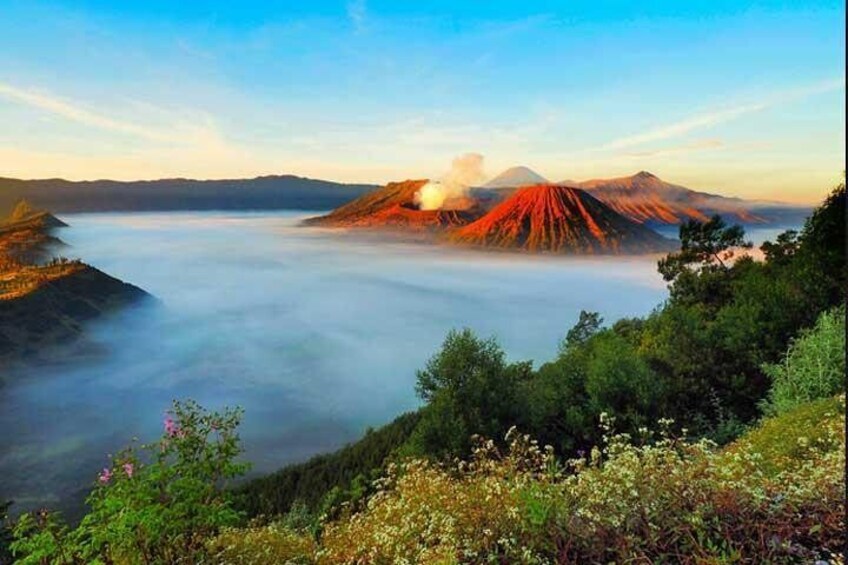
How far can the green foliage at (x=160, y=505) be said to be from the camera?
648cm

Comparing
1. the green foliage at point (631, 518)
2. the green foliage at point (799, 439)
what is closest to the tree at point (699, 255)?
the green foliage at point (799, 439)

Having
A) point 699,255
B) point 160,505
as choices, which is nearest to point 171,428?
point 160,505

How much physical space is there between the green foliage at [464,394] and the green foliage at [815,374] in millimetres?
11073

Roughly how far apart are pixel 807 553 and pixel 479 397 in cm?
2049

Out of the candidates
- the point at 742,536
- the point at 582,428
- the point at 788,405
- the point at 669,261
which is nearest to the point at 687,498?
the point at 742,536

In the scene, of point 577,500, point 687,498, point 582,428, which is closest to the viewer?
point 687,498

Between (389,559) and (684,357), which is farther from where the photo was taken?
(684,357)

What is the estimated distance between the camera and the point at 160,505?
6.69 metres

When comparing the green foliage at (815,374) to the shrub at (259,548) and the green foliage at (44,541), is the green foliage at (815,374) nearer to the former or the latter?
the shrub at (259,548)

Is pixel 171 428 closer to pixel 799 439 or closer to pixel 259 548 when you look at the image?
pixel 259 548

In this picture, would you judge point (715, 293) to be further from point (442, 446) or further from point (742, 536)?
point (742, 536)

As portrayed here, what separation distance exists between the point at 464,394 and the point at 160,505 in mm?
19736

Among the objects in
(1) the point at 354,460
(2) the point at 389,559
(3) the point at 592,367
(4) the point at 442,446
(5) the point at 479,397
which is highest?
(2) the point at 389,559

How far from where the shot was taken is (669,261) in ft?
160
